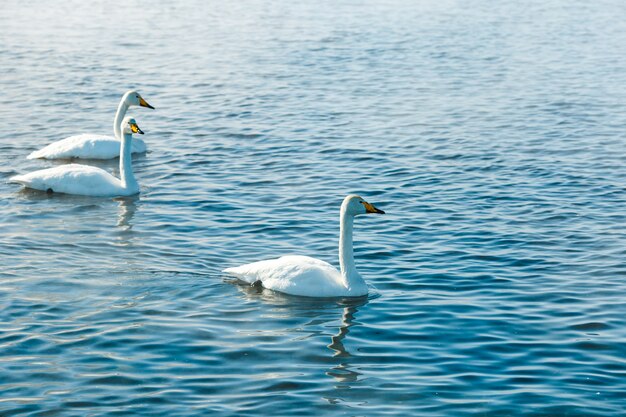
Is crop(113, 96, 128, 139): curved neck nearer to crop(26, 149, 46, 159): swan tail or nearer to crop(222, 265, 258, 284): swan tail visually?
crop(26, 149, 46, 159): swan tail

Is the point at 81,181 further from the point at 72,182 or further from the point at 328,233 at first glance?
the point at 328,233

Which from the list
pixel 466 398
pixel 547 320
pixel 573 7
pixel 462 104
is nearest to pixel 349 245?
pixel 547 320

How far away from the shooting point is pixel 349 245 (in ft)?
49.6

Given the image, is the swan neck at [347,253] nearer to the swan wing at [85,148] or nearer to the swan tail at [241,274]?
the swan tail at [241,274]

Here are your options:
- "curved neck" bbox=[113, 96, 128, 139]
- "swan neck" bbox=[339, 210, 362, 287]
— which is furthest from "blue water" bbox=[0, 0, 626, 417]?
"curved neck" bbox=[113, 96, 128, 139]

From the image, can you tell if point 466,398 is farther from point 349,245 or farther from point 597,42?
point 597,42

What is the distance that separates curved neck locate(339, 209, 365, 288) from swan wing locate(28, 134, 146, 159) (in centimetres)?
969

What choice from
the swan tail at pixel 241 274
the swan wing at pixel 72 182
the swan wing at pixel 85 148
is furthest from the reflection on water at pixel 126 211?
the swan tail at pixel 241 274

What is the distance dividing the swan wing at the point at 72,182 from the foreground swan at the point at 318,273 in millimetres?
6154

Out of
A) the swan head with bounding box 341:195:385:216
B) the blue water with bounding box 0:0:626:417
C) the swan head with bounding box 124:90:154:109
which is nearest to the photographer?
the blue water with bounding box 0:0:626:417

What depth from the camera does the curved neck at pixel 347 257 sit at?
1492 centimetres

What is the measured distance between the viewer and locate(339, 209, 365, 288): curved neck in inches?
587

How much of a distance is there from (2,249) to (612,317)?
8.85 m

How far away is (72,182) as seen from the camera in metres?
20.5
